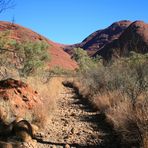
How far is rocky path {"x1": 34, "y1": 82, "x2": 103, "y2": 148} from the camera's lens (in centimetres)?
927

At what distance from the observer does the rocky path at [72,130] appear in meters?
9.27

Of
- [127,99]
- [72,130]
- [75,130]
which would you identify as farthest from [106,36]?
[72,130]

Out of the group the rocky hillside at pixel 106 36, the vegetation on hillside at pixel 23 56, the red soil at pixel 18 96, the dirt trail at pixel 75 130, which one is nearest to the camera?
the dirt trail at pixel 75 130

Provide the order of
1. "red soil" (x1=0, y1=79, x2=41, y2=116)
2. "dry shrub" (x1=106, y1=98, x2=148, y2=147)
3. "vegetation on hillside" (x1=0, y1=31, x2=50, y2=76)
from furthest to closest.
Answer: "vegetation on hillside" (x1=0, y1=31, x2=50, y2=76) < "red soil" (x1=0, y1=79, x2=41, y2=116) < "dry shrub" (x1=106, y1=98, x2=148, y2=147)

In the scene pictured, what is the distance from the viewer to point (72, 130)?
10.5 metres

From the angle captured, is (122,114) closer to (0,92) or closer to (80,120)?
(80,120)

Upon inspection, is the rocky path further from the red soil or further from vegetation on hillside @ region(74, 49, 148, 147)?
the red soil

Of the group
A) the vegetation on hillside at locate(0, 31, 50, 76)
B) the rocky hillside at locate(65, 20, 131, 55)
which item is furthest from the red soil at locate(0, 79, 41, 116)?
the rocky hillside at locate(65, 20, 131, 55)

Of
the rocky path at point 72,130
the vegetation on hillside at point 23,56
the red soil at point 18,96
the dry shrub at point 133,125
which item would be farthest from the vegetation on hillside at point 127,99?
the vegetation on hillside at point 23,56

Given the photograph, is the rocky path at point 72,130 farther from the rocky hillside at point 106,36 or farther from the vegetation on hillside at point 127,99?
the rocky hillside at point 106,36

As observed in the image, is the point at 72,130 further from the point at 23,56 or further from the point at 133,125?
the point at 23,56

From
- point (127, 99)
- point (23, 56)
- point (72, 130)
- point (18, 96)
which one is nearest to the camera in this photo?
point (72, 130)

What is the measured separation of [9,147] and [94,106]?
313 inches

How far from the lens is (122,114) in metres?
10.2
